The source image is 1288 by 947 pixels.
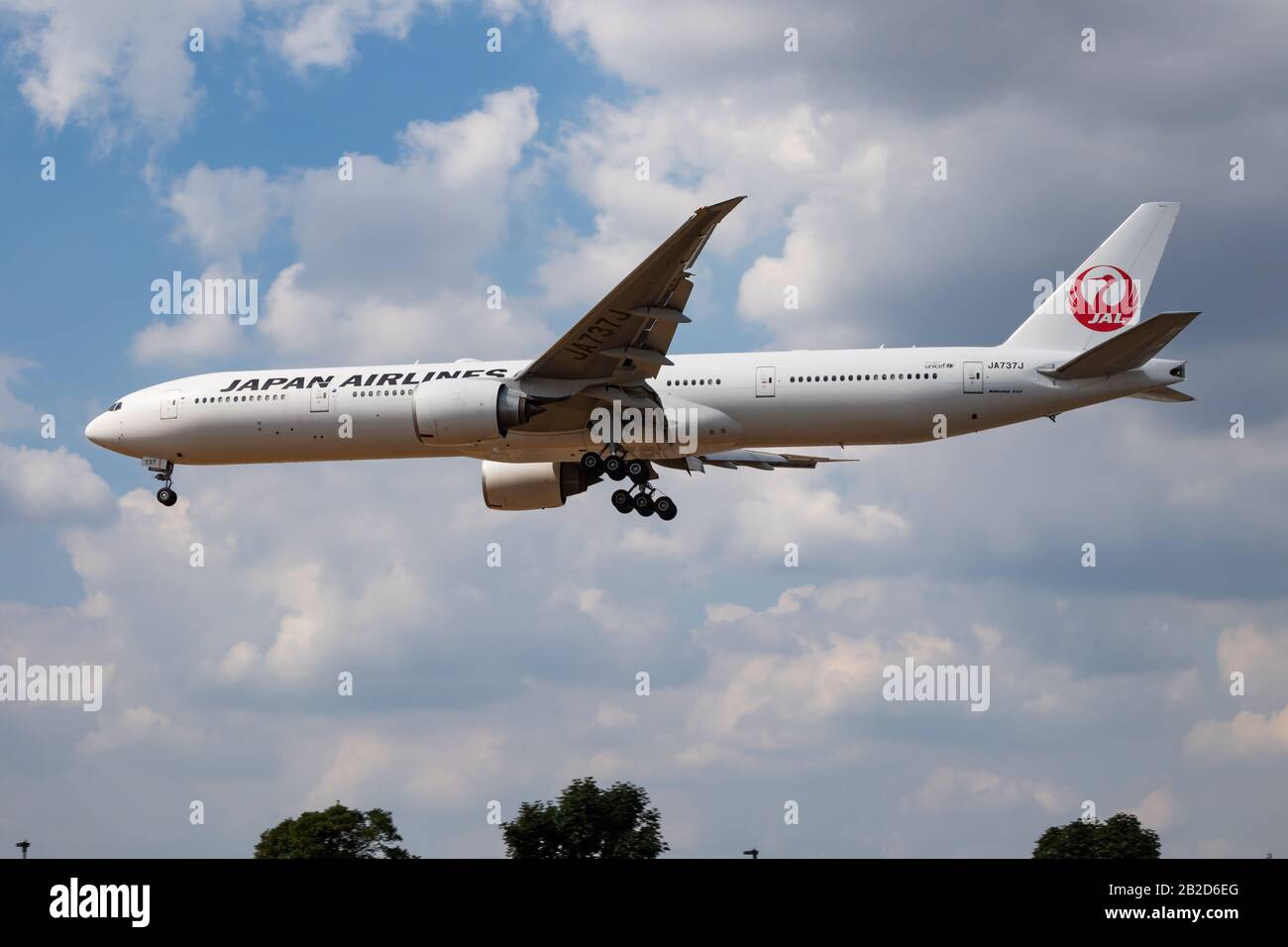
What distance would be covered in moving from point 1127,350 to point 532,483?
48.1 feet

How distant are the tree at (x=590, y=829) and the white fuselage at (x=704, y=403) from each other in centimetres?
1597

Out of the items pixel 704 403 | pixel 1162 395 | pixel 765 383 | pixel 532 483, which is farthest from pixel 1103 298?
pixel 532 483

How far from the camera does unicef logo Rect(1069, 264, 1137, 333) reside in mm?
33906

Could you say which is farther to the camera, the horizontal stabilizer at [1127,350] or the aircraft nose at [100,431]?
the aircraft nose at [100,431]

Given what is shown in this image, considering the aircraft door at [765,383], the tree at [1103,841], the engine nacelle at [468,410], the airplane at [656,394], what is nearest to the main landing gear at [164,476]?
the airplane at [656,394]

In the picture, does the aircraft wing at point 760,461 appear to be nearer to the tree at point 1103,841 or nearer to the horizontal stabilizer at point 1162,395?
the horizontal stabilizer at point 1162,395

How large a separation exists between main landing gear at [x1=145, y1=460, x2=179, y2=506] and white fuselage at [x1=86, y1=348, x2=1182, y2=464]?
0.84ft

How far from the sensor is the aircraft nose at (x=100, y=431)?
1451 inches

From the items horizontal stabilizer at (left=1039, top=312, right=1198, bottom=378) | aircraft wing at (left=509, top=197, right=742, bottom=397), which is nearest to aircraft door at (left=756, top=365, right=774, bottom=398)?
aircraft wing at (left=509, top=197, right=742, bottom=397)

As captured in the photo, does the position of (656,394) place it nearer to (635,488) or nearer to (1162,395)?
(635,488)
